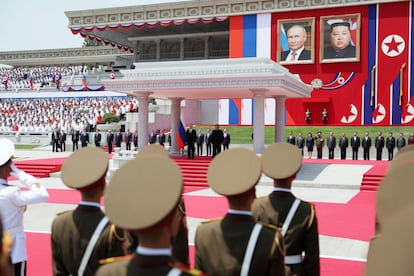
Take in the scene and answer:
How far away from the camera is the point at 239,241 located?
8.16 ft

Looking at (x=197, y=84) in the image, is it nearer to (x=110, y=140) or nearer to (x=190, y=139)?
(x=190, y=139)

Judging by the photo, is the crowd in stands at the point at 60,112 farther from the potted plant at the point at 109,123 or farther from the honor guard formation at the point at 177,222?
the honor guard formation at the point at 177,222

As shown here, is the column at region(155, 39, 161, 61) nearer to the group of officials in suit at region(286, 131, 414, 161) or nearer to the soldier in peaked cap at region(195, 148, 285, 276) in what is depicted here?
the group of officials in suit at region(286, 131, 414, 161)

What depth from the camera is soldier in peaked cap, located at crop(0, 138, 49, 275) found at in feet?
11.7

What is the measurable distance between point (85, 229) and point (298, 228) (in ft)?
5.03

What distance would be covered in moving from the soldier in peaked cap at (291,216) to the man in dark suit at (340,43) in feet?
90.5

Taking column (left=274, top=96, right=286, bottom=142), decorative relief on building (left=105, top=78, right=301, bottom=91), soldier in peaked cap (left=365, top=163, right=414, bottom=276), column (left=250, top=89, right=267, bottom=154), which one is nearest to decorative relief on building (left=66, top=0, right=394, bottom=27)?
column (left=274, top=96, right=286, bottom=142)

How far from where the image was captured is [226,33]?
39719mm

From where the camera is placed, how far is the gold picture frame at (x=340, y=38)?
29.0m

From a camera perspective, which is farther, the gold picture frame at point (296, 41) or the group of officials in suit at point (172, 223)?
the gold picture frame at point (296, 41)

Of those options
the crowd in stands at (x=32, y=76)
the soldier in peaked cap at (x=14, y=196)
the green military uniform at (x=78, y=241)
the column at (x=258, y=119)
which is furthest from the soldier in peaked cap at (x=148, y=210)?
the crowd in stands at (x=32, y=76)

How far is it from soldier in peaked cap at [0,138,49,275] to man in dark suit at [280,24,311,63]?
28.1 meters

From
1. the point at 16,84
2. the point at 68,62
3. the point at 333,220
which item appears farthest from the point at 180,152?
the point at 68,62

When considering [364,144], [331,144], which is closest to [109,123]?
[331,144]
